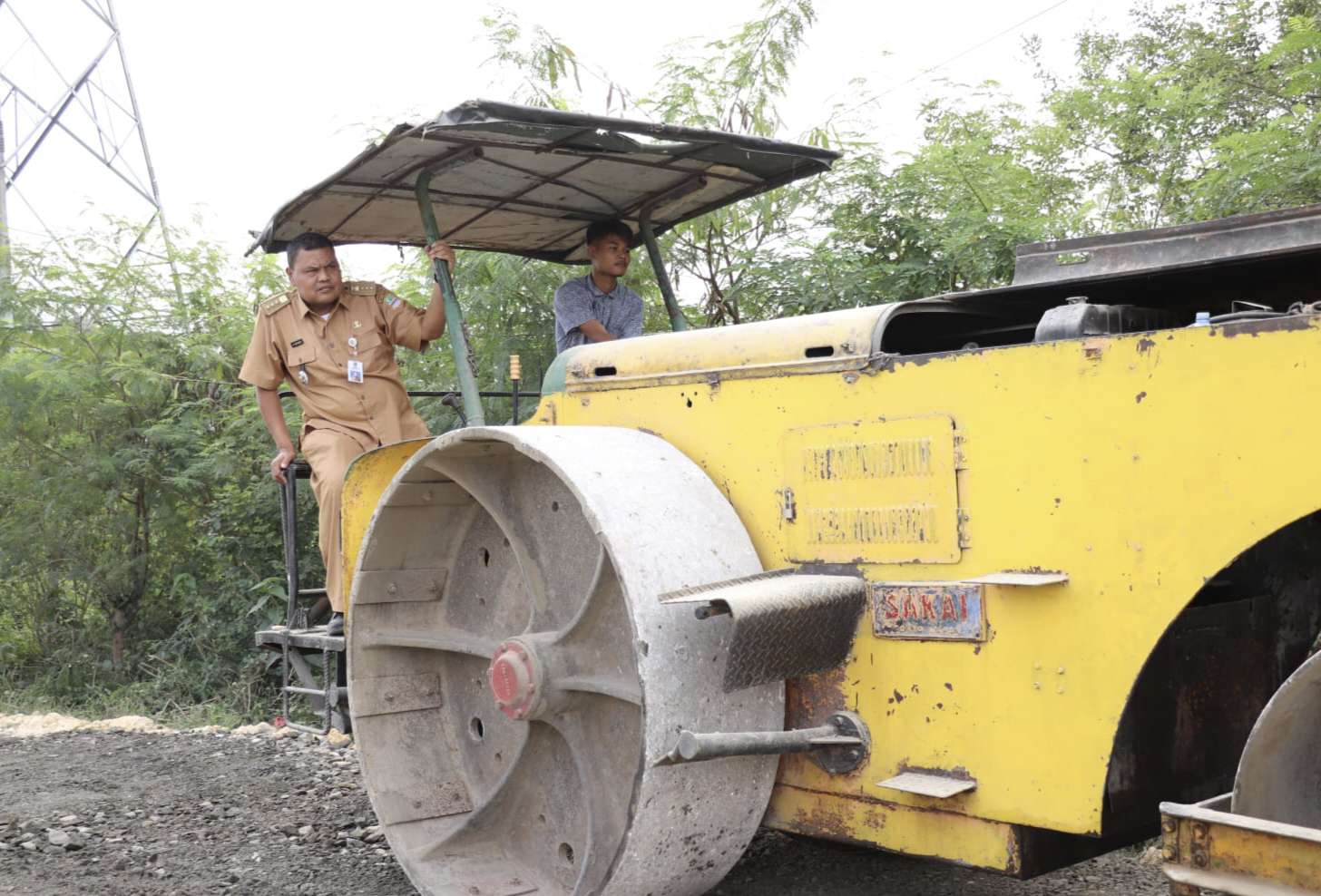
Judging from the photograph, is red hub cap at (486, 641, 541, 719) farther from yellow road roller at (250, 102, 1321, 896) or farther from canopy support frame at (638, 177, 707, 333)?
canopy support frame at (638, 177, 707, 333)

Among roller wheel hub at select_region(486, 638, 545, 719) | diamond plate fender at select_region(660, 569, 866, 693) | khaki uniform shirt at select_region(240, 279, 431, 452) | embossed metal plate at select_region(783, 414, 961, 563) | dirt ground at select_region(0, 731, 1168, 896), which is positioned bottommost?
dirt ground at select_region(0, 731, 1168, 896)

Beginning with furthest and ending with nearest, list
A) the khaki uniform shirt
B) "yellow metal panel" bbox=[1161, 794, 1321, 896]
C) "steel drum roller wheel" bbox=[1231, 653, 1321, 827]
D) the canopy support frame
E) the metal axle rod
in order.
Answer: the khaki uniform shirt → the canopy support frame → the metal axle rod → "steel drum roller wheel" bbox=[1231, 653, 1321, 827] → "yellow metal panel" bbox=[1161, 794, 1321, 896]

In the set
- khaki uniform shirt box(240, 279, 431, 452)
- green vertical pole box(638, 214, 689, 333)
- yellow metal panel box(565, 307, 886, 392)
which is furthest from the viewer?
khaki uniform shirt box(240, 279, 431, 452)

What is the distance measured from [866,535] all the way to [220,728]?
465 cm

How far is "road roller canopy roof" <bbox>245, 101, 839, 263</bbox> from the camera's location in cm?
355

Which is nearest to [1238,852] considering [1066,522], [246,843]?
[1066,522]

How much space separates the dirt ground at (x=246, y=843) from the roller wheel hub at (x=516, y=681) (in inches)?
36.6

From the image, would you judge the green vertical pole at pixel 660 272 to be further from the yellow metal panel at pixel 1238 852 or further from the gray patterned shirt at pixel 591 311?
the yellow metal panel at pixel 1238 852

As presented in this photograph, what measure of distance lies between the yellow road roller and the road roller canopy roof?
44 millimetres

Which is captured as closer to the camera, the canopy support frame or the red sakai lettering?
the red sakai lettering

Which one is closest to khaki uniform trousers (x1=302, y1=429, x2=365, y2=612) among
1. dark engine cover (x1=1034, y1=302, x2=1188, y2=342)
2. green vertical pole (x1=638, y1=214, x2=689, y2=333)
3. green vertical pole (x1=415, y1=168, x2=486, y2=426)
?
green vertical pole (x1=415, y1=168, x2=486, y2=426)

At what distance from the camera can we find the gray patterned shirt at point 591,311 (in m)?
4.47

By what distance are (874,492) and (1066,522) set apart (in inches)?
17.6

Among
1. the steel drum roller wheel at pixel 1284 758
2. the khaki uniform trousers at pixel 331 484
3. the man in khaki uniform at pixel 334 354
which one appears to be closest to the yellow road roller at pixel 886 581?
the steel drum roller wheel at pixel 1284 758
